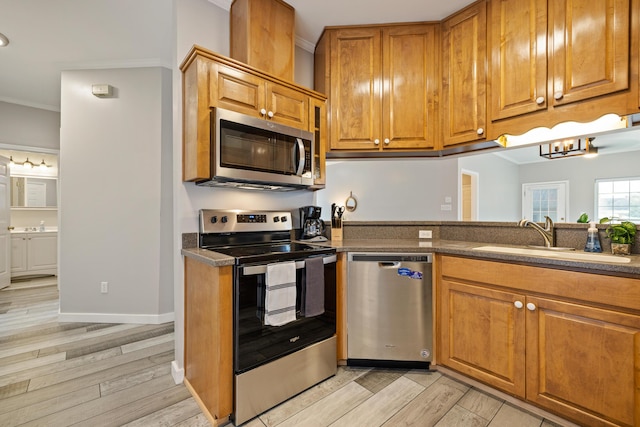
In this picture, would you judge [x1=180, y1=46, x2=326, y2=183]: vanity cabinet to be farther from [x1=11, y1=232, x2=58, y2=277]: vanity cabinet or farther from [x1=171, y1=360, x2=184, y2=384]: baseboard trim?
[x1=11, y1=232, x2=58, y2=277]: vanity cabinet

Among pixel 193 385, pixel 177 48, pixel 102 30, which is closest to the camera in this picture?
pixel 193 385

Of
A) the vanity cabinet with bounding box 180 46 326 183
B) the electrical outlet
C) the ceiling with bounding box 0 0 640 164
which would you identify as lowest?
the electrical outlet

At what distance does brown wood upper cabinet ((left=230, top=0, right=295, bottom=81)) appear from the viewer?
201 centimetres

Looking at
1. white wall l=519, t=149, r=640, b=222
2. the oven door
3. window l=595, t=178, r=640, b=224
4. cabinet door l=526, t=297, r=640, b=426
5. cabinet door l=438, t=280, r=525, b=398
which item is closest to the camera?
cabinet door l=526, t=297, r=640, b=426

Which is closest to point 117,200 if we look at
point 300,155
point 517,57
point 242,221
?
point 242,221

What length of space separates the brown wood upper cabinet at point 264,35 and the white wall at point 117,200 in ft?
4.88

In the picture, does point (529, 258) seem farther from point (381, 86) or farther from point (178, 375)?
Result: point (178, 375)

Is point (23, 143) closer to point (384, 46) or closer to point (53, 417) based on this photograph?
point (53, 417)

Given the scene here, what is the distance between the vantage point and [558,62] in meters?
1.72

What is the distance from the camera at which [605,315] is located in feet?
4.48

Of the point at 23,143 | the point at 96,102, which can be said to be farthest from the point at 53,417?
the point at 23,143

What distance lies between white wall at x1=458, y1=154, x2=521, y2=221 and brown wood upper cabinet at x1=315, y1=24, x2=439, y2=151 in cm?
240

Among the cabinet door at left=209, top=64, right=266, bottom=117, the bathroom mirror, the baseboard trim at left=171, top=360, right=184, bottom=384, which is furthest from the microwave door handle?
the bathroom mirror

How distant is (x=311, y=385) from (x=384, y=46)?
2.58 m
